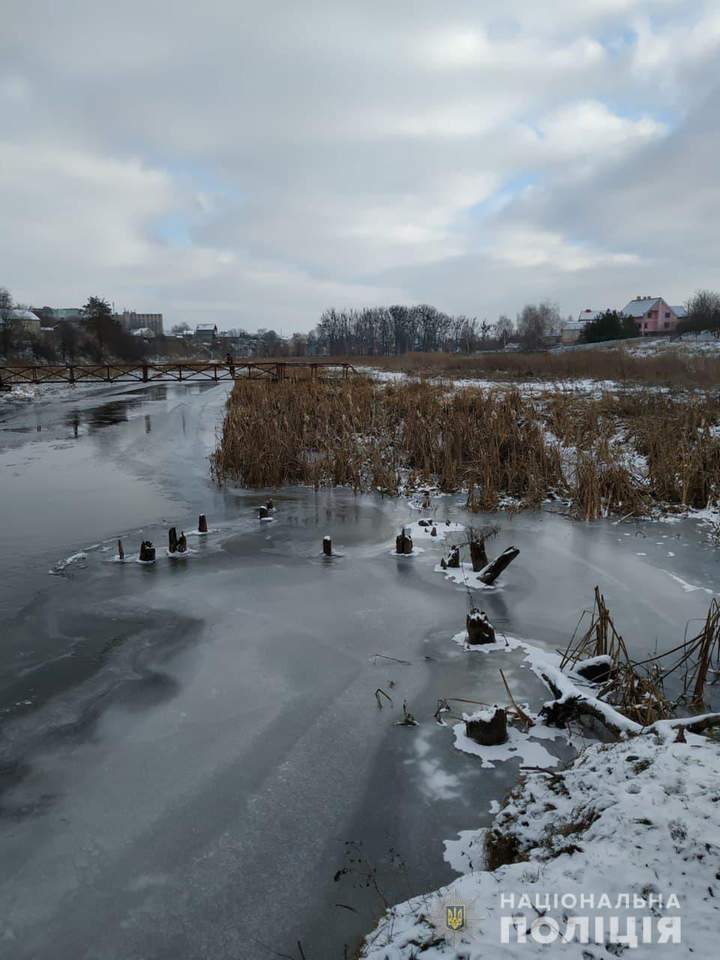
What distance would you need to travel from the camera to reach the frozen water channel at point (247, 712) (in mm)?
2822

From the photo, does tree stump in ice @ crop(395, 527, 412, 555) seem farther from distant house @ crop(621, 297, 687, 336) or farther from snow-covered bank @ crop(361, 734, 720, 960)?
distant house @ crop(621, 297, 687, 336)

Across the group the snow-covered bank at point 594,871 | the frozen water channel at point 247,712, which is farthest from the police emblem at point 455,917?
the frozen water channel at point 247,712

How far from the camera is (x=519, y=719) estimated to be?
4199mm

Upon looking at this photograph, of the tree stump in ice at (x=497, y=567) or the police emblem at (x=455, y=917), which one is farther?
the tree stump in ice at (x=497, y=567)

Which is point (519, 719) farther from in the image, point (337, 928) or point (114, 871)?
point (114, 871)

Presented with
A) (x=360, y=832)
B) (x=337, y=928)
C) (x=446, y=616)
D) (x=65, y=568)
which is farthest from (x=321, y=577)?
(x=337, y=928)

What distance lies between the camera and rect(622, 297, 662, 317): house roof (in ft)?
281

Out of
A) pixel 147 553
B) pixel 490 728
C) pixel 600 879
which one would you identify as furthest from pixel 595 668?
pixel 147 553

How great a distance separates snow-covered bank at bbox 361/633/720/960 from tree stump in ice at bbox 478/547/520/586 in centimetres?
355

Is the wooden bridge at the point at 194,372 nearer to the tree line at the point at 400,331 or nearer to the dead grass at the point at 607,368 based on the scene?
the dead grass at the point at 607,368

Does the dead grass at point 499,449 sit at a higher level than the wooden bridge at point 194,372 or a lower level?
lower

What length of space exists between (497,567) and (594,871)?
14.9 ft

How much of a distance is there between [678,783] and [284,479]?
10389 mm

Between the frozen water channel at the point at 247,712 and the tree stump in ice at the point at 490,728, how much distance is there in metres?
0.19
